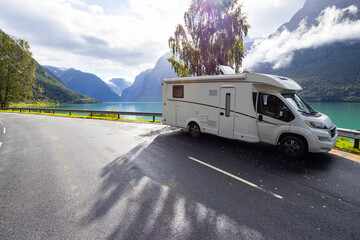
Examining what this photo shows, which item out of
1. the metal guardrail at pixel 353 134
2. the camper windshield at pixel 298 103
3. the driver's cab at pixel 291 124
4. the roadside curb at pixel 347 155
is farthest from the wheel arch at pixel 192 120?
the metal guardrail at pixel 353 134

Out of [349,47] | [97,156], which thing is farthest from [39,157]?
[349,47]

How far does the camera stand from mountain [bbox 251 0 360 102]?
11506 cm

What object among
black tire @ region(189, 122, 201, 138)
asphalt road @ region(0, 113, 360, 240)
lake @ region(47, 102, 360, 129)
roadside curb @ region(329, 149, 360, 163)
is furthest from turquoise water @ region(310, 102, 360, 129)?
asphalt road @ region(0, 113, 360, 240)

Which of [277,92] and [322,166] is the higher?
[277,92]

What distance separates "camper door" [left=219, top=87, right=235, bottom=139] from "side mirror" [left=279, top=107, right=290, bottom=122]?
1782mm

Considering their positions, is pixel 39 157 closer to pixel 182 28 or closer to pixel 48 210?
pixel 48 210

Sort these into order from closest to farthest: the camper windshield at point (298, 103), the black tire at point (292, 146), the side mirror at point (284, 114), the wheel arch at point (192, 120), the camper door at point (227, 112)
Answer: the black tire at point (292, 146)
the side mirror at point (284, 114)
the camper windshield at point (298, 103)
the camper door at point (227, 112)
the wheel arch at point (192, 120)

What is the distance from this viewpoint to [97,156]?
6.25m

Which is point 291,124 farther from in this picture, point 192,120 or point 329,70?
point 329,70

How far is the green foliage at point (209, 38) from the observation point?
55.1 ft

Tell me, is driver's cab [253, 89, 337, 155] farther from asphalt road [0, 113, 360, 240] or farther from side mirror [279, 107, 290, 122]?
asphalt road [0, 113, 360, 240]

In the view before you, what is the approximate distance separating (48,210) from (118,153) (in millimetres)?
3413

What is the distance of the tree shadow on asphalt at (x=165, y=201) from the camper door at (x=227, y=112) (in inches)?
47.4

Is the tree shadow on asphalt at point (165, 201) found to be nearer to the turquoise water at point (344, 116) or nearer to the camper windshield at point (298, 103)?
the camper windshield at point (298, 103)
